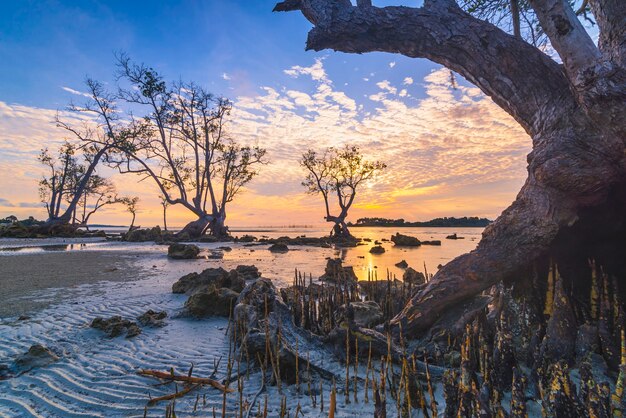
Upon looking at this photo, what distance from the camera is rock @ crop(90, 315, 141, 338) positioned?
4.39m

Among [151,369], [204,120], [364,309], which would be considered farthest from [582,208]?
[204,120]

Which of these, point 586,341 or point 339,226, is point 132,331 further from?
point 339,226

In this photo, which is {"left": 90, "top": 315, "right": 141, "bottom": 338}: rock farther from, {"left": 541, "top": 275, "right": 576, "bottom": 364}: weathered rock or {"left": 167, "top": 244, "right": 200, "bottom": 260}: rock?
{"left": 167, "top": 244, "right": 200, "bottom": 260}: rock

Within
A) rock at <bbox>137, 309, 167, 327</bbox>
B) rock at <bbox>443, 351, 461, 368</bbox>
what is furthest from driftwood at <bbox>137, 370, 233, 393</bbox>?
rock at <bbox>443, 351, 461, 368</bbox>

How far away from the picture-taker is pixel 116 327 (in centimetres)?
445

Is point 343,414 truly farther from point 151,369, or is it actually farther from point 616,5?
point 616,5

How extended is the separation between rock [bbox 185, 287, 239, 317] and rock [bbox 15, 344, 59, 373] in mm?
2013

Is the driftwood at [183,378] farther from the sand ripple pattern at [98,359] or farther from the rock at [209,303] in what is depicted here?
the rock at [209,303]

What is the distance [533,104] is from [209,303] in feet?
18.4

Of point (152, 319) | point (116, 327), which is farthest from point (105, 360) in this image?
point (152, 319)

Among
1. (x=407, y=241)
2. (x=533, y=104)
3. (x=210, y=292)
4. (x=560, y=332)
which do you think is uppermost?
(x=533, y=104)

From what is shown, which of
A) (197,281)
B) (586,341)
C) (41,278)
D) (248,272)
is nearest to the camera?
(586,341)

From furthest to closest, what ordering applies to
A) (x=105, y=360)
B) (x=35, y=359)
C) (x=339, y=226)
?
1. (x=339, y=226)
2. (x=105, y=360)
3. (x=35, y=359)


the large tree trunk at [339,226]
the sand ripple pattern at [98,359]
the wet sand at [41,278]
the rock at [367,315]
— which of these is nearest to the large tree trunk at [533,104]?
the rock at [367,315]
